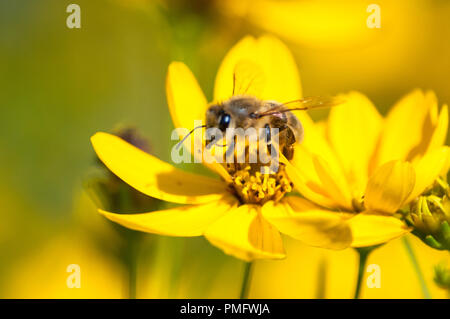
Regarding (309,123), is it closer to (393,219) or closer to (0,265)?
(393,219)

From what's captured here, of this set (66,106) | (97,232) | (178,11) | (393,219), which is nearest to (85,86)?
(66,106)

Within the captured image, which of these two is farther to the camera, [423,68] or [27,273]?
[423,68]

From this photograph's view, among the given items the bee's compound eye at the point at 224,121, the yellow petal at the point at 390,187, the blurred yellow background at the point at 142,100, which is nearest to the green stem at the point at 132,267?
the blurred yellow background at the point at 142,100

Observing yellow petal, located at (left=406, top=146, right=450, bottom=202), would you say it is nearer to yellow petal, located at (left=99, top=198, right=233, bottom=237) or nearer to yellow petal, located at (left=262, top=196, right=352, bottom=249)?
yellow petal, located at (left=262, top=196, right=352, bottom=249)

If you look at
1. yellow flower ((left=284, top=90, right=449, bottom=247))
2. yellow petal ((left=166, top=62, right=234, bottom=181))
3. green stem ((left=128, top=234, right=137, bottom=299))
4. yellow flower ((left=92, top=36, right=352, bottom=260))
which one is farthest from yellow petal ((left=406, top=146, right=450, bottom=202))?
green stem ((left=128, top=234, right=137, bottom=299))

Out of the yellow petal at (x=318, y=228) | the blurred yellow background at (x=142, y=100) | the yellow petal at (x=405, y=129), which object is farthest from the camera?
the blurred yellow background at (x=142, y=100)

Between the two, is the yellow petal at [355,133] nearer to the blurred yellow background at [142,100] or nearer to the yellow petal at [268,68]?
the yellow petal at [268,68]

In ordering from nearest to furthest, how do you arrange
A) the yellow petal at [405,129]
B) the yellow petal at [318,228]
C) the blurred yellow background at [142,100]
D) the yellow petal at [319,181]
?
the yellow petal at [318,228], the yellow petal at [319,181], the yellow petal at [405,129], the blurred yellow background at [142,100]
